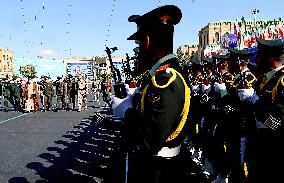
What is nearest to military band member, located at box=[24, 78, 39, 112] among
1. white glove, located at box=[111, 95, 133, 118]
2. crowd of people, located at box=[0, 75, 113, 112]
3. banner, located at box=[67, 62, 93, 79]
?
crowd of people, located at box=[0, 75, 113, 112]

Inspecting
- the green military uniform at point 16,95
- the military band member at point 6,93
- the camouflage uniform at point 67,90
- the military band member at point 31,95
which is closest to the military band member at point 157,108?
the military band member at point 31,95

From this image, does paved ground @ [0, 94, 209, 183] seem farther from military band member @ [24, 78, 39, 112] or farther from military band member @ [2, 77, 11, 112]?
military band member @ [2, 77, 11, 112]

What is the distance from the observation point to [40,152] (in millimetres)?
8773

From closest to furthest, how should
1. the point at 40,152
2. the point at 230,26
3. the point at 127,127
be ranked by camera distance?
the point at 127,127, the point at 40,152, the point at 230,26

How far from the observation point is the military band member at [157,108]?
2463 millimetres

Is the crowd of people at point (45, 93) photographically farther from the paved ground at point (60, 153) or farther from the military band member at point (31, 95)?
the paved ground at point (60, 153)

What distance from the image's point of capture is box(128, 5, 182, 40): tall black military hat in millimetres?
2658

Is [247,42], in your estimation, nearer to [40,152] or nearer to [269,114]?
[40,152]

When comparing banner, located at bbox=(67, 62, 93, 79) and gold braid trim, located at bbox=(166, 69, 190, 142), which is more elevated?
banner, located at bbox=(67, 62, 93, 79)

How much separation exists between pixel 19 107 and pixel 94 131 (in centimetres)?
989

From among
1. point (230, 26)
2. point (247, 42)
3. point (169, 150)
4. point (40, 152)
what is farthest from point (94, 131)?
point (230, 26)

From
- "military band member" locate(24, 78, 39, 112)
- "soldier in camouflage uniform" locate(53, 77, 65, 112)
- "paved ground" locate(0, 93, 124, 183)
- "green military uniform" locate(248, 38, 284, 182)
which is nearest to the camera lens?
"green military uniform" locate(248, 38, 284, 182)

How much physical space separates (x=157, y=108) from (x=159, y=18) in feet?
2.06

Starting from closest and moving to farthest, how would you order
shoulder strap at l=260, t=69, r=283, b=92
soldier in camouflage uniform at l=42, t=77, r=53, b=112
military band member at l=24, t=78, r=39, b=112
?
shoulder strap at l=260, t=69, r=283, b=92
military band member at l=24, t=78, r=39, b=112
soldier in camouflage uniform at l=42, t=77, r=53, b=112
